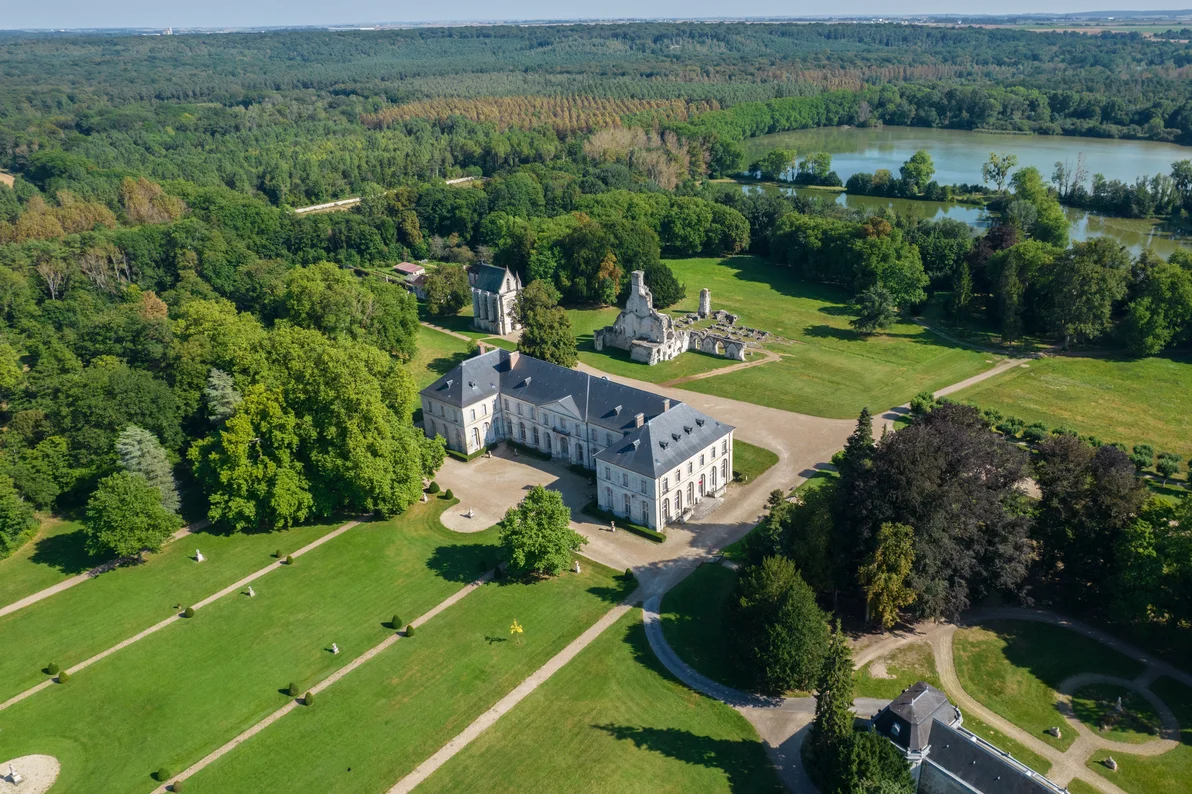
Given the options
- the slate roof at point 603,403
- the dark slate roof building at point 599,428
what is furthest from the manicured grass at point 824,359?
the dark slate roof building at point 599,428

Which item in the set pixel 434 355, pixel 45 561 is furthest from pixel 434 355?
pixel 45 561

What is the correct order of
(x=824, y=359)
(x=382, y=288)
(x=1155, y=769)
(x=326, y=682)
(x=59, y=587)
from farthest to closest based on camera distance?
(x=382, y=288), (x=824, y=359), (x=59, y=587), (x=326, y=682), (x=1155, y=769)

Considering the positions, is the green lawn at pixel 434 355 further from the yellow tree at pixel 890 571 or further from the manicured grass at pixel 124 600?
the yellow tree at pixel 890 571

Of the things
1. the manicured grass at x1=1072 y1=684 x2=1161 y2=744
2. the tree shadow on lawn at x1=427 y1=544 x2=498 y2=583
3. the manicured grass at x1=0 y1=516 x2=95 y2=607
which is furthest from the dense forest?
the tree shadow on lawn at x1=427 y1=544 x2=498 y2=583

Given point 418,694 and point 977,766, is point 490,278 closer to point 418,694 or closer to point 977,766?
point 418,694

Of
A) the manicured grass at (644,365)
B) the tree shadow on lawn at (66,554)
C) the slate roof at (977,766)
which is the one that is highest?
the slate roof at (977,766)

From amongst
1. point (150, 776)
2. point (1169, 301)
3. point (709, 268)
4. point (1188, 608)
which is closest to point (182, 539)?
point (150, 776)

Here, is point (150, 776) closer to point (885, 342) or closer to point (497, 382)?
point (497, 382)
